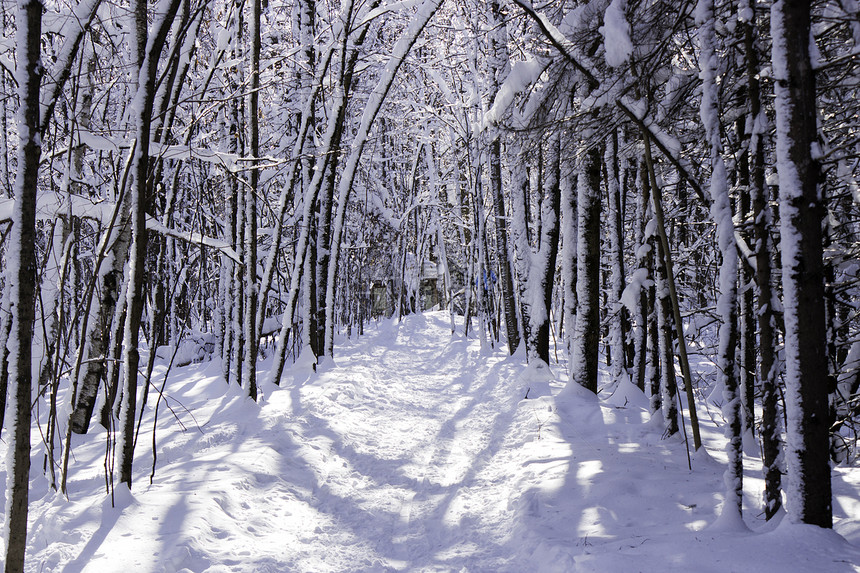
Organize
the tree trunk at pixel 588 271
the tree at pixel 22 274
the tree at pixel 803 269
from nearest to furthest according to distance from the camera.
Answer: the tree at pixel 22 274 → the tree at pixel 803 269 → the tree trunk at pixel 588 271

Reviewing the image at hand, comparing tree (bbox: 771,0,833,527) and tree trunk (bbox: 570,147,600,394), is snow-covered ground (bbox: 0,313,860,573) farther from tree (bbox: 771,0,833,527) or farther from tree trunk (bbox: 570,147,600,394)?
tree trunk (bbox: 570,147,600,394)

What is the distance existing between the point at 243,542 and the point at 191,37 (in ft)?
17.4

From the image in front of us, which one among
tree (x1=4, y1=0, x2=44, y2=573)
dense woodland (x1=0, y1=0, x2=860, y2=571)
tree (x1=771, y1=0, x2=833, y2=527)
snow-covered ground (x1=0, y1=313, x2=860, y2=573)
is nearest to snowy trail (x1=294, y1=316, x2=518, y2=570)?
snow-covered ground (x1=0, y1=313, x2=860, y2=573)

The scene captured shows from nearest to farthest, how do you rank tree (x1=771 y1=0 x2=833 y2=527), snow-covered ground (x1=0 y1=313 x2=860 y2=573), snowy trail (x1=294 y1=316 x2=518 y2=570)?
tree (x1=771 y1=0 x2=833 y2=527), snow-covered ground (x1=0 y1=313 x2=860 y2=573), snowy trail (x1=294 y1=316 x2=518 y2=570)

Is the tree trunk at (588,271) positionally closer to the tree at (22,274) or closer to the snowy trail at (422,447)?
the snowy trail at (422,447)

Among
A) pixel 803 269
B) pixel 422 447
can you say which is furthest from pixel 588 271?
pixel 803 269

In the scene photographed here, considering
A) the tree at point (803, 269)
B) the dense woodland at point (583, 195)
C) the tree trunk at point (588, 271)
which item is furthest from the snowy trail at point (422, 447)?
the tree at point (803, 269)

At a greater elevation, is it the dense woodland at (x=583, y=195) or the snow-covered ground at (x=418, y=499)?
the dense woodland at (x=583, y=195)

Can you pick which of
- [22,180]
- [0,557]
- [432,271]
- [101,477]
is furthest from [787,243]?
[432,271]

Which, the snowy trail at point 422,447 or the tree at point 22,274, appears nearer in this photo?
the tree at point 22,274

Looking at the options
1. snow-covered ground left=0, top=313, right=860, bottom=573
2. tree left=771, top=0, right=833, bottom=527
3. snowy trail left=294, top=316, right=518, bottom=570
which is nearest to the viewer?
tree left=771, top=0, right=833, bottom=527

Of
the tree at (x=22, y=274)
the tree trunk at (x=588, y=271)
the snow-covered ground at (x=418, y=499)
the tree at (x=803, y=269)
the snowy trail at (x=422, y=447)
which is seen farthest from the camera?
the tree trunk at (x=588, y=271)

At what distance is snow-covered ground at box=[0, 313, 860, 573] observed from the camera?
11.3 ft

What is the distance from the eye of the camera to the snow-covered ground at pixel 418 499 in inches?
135
